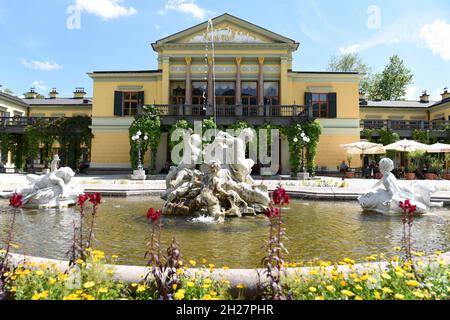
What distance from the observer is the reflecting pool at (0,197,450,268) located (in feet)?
15.1

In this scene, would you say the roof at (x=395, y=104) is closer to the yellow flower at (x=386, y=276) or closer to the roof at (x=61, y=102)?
the roof at (x=61, y=102)

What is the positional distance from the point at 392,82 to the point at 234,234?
178 feet

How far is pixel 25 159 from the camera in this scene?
3288cm

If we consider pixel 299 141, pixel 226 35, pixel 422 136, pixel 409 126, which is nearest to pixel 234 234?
pixel 299 141

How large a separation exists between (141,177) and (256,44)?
52.2 ft

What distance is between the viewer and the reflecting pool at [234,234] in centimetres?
459

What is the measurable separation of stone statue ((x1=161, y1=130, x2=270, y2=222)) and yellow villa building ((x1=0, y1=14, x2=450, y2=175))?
19.3 m

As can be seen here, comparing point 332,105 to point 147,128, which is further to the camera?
point 332,105

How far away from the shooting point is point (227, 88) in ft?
96.3

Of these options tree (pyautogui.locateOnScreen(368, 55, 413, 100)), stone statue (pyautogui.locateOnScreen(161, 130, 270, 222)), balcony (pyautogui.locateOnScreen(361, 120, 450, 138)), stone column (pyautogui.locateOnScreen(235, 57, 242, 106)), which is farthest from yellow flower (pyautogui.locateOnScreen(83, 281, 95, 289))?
tree (pyautogui.locateOnScreen(368, 55, 413, 100))

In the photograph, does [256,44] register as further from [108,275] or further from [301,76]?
[108,275]

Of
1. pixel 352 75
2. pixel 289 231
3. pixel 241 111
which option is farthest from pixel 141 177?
pixel 352 75

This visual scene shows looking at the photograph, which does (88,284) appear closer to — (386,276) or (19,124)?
(386,276)

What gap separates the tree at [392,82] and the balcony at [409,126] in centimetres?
2178
